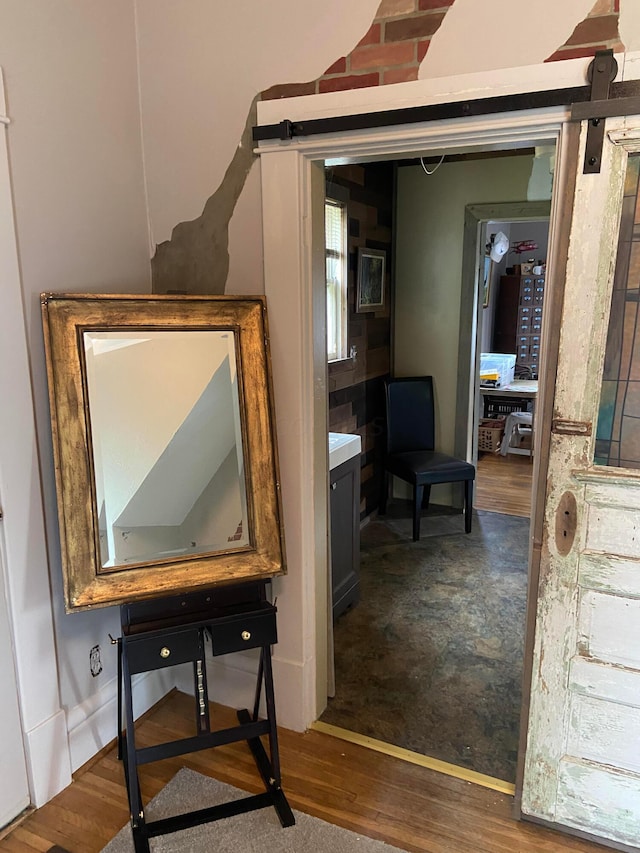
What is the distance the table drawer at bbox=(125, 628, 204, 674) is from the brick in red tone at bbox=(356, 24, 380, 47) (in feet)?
5.79

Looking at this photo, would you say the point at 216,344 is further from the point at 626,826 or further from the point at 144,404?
the point at 626,826

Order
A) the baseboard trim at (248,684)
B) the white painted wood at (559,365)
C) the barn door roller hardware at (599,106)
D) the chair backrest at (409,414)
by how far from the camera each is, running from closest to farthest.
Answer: the barn door roller hardware at (599,106), the white painted wood at (559,365), the baseboard trim at (248,684), the chair backrest at (409,414)

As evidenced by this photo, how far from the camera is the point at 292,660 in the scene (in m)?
Result: 2.22

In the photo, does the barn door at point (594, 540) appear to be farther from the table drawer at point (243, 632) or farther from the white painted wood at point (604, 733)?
the table drawer at point (243, 632)

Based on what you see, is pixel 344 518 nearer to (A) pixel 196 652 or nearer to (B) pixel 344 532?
(B) pixel 344 532

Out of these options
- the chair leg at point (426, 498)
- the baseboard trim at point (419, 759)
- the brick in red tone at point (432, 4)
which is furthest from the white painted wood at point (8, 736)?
the chair leg at point (426, 498)

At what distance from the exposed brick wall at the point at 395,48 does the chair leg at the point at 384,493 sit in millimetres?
3159

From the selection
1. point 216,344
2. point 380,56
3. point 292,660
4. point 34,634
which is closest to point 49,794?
point 34,634

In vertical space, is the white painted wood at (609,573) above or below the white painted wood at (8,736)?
above

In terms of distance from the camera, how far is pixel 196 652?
180 centimetres

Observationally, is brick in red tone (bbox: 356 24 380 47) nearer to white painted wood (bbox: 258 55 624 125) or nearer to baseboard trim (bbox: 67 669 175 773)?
white painted wood (bbox: 258 55 624 125)

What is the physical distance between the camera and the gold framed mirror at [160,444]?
171cm

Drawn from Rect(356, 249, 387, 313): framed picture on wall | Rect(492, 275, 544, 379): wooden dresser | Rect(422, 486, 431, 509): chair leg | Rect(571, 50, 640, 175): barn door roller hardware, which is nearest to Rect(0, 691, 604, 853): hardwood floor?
Rect(571, 50, 640, 175): barn door roller hardware

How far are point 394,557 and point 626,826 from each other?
2.14m
